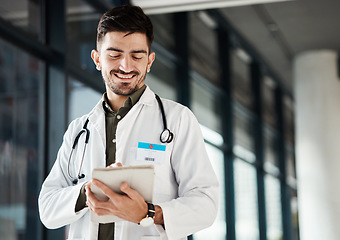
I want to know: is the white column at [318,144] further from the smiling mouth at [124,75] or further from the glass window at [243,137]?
the smiling mouth at [124,75]

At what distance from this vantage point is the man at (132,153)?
157 centimetres

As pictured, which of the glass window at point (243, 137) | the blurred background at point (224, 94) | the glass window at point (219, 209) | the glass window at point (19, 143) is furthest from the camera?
the glass window at point (243, 137)

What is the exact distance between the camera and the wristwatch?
4.76 feet

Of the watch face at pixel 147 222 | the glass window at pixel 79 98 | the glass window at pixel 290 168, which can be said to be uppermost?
the glass window at pixel 290 168

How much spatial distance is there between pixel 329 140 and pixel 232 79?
1.63 metres

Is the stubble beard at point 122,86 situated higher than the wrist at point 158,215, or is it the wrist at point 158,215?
the stubble beard at point 122,86

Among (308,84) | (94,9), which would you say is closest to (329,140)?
(308,84)

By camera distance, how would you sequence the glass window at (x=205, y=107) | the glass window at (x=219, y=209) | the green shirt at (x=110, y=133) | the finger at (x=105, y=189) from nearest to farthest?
the finger at (x=105, y=189), the green shirt at (x=110, y=133), the glass window at (x=205, y=107), the glass window at (x=219, y=209)

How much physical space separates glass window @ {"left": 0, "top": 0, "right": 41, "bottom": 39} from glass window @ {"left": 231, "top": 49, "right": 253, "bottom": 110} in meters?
4.49

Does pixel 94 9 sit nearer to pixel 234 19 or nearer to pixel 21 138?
pixel 21 138

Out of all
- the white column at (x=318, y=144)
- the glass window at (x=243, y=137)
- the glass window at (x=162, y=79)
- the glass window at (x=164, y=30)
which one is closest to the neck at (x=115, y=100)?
the glass window at (x=162, y=79)

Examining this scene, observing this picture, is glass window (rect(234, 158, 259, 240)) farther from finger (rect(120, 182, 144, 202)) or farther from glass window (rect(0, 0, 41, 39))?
finger (rect(120, 182, 144, 202))

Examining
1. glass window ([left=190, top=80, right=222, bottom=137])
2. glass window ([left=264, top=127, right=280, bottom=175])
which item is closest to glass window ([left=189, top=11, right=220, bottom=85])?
glass window ([left=190, top=80, right=222, bottom=137])

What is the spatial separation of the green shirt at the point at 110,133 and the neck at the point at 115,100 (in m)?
0.01
